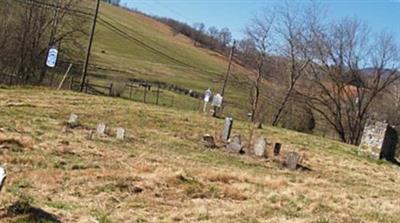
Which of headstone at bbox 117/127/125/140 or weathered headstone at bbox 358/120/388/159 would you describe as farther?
weathered headstone at bbox 358/120/388/159

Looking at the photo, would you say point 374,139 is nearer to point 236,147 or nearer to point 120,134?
point 236,147

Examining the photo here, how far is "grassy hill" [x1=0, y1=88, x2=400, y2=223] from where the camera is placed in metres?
8.88

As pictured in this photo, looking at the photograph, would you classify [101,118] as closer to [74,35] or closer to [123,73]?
[74,35]

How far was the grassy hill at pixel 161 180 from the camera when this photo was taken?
350 inches

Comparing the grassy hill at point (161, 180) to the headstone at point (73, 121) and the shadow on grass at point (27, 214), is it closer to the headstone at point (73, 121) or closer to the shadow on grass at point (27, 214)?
the shadow on grass at point (27, 214)

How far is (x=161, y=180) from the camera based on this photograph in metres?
11.3

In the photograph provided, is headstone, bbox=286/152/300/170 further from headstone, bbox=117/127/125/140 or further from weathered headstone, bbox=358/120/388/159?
weathered headstone, bbox=358/120/388/159

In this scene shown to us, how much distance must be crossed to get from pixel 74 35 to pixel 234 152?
2850 centimetres

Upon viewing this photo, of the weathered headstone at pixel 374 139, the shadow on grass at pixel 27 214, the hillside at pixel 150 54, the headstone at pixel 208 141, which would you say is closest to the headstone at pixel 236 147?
the headstone at pixel 208 141

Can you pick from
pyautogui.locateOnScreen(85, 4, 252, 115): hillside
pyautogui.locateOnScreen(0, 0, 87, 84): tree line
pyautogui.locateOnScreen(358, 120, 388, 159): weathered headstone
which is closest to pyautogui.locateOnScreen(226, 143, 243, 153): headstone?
pyautogui.locateOnScreen(358, 120, 388, 159): weathered headstone

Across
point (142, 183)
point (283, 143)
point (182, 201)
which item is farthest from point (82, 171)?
point (283, 143)

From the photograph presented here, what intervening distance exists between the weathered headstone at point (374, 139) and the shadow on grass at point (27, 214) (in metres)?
17.1

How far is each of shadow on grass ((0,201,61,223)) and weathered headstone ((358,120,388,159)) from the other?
1708 centimetres

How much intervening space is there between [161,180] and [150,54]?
71080 mm
